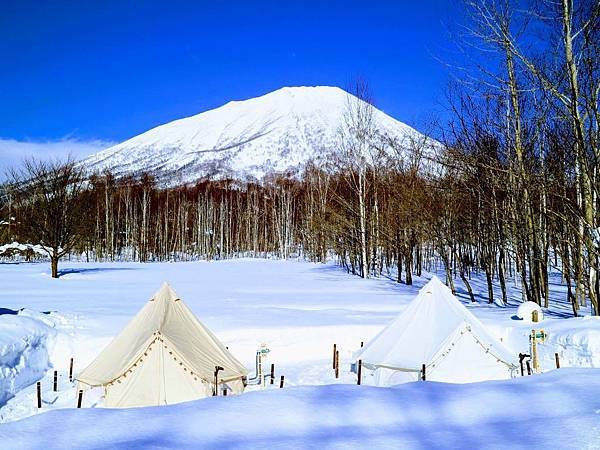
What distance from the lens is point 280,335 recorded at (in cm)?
1581

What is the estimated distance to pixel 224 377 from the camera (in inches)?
427

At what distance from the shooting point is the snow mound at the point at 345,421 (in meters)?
3.44

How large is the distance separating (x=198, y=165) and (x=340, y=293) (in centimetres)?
11873

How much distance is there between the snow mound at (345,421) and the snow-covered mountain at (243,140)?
117 m

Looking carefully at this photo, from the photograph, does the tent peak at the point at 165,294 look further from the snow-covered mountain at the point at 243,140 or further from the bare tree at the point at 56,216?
the snow-covered mountain at the point at 243,140

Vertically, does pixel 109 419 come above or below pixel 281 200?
below

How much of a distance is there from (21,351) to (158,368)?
489 cm

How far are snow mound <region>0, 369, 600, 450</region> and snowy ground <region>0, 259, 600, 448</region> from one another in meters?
0.02

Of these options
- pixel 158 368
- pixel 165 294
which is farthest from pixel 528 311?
pixel 158 368

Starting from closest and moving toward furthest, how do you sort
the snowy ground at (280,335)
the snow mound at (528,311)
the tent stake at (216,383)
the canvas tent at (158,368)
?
1. the snowy ground at (280,335)
2. the tent stake at (216,383)
3. the canvas tent at (158,368)
4. the snow mound at (528,311)

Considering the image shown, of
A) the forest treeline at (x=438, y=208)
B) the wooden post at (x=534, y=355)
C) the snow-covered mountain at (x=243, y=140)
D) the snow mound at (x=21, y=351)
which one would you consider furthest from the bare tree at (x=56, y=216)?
the snow-covered mountain at (x=243, y=140)

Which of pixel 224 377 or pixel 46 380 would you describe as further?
pixel 46 380

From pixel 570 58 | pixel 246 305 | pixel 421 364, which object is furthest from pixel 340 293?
pixel 570 58

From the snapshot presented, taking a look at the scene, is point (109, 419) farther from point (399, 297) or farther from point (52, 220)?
point (52, 220)
